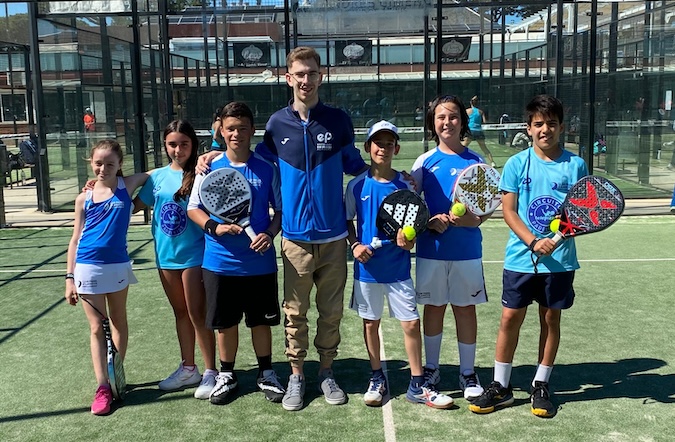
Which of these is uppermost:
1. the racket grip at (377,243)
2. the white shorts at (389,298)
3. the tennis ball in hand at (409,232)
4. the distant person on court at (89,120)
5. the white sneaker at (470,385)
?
the distant person on court at (89,120)

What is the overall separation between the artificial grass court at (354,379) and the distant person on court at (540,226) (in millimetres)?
325

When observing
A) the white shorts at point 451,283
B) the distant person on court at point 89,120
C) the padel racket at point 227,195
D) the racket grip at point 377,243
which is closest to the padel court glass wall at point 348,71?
the distant person on court at point 89,120

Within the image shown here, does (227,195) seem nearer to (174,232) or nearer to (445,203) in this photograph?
(174,232)

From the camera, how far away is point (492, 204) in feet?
12.5

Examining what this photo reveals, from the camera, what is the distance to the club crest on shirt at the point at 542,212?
12.0ft

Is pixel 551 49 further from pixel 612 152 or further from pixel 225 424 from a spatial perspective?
pixel 225 424

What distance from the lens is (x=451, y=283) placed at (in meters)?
3.89

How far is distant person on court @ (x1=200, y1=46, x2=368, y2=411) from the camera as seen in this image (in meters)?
3.77

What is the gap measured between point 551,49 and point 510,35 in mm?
1324

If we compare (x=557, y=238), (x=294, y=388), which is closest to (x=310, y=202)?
(x=294, y=388)

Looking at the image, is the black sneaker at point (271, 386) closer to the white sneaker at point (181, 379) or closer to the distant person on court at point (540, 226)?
the white sneaker at point (181, 379)

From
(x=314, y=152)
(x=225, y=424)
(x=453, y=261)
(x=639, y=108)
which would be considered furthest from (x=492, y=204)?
(x=639, y=108)

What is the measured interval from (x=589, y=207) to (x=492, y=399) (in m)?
1.14

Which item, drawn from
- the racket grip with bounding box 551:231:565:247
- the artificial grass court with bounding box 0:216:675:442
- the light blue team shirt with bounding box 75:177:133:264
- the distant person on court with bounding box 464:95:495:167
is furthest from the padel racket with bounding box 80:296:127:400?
the distant person on court with bounding box 464:95:495:167
